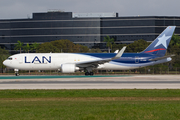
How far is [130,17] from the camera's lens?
5148 inches

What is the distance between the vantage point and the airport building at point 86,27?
130 metres

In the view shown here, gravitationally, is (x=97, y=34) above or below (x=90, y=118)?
above

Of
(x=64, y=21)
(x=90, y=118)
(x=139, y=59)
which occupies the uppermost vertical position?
(x=64, y=21)

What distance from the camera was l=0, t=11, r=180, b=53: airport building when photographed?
130 metres

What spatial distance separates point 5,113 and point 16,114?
615 mm

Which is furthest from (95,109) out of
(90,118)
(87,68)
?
(87,68)

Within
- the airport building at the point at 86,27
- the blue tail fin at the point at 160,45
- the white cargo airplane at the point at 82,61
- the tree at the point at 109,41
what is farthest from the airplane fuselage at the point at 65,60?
the airport building at the point at 86,27

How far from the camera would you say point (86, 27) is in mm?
132875

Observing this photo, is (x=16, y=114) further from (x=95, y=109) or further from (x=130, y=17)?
(x=130, y=17)

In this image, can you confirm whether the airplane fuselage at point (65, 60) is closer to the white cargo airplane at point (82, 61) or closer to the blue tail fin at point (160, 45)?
the white cargo airplane at point (82, 61)

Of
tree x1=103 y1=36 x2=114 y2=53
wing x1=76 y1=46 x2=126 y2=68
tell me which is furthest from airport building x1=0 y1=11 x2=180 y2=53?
wing x1=76 y1=46 x2=126 y2=68

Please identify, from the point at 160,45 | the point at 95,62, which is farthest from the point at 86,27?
the point at 95,62

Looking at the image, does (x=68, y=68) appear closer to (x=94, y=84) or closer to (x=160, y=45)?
(x=94, y=84)

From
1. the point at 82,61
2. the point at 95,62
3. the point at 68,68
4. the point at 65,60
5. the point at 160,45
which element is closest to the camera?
the point at 68,68
